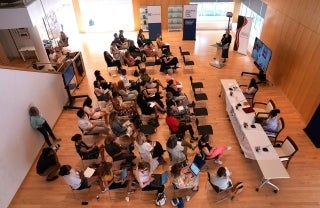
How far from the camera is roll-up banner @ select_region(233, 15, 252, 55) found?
10.2 m

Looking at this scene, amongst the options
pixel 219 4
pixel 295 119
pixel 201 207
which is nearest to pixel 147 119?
pixel 201 207

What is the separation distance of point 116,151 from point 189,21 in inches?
340

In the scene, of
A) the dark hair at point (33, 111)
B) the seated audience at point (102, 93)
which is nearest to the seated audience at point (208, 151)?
the seated audience at point (102, 93)

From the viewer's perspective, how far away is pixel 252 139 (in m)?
5.66

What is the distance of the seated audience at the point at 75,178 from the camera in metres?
4.69

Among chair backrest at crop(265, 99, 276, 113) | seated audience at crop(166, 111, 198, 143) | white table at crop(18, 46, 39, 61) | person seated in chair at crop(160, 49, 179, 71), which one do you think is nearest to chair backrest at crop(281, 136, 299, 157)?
chair backrest at crop(265, 99, 276, 113)

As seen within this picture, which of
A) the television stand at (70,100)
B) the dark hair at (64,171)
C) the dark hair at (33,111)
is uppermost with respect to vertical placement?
the dark hair at (33,111)

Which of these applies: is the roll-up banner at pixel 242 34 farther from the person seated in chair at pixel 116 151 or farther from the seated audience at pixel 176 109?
the person seated in chair at pixel 116 151

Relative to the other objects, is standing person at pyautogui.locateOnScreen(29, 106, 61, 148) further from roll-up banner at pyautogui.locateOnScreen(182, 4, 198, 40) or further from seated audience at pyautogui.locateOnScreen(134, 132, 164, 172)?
roll-up banner at pyautogui.locateOnScreen(182, 4, 198, 40)

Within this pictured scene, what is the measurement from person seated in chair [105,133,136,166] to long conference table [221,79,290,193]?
280 centimetres

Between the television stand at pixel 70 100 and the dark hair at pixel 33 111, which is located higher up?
the dark hair at pixel 33 111

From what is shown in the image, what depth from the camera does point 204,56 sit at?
10.9 metres

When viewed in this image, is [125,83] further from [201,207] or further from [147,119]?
[201,207]

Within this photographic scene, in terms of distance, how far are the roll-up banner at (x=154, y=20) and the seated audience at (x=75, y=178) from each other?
30.4 feet
